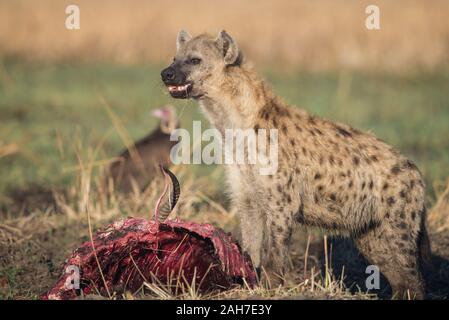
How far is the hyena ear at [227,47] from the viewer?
19.5 feet

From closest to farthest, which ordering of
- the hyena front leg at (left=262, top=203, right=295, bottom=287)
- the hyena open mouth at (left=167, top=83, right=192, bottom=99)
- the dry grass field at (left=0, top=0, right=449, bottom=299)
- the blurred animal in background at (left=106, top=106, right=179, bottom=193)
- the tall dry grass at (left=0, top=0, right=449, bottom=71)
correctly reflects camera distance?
the hyena front leg at (left=262, top=203, right=295, bottom=287)
the hyena open mouth at (left=167, top=83, right=192, bottom=99)
the dry grass field at (left=0, top=0, right=449, bottom=299)
the blurred animal in background at (left=106, top=106, right=179, bottom=193)
the tall dry grass at (left=0, top=0, right=449, bottom=71)

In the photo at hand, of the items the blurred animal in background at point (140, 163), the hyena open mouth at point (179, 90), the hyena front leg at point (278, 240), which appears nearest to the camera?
the hyena front leg at point (278, 240)

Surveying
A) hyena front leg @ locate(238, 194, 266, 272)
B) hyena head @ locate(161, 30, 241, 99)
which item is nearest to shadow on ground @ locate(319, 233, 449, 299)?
hyena front leg @ locate(238, 194, 266, 272)

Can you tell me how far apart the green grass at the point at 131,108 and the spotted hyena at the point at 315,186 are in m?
2.90

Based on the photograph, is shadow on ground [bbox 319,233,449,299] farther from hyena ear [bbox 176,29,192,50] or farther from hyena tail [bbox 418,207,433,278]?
hyena ear [bbox 176,29,192,50]

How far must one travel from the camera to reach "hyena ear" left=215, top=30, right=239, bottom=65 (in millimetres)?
5957

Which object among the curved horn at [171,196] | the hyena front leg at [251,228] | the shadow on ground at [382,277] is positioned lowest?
the shadow on ground at [382,277]

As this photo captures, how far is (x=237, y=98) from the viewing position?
5.86 meters

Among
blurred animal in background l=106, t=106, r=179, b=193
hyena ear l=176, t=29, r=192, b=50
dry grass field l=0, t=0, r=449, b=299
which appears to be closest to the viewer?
hyena ear l=176, t=29, r=192, b=50

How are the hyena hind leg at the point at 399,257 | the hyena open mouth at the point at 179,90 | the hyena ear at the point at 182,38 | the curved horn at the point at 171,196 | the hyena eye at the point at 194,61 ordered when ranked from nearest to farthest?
the curved horn at the point at 171,196
the hyena hind leg at the point at 399,257
the hyena open mouth at the point at 179,90
the hyena eye at the point at 194,61
the hyena ear at the point at 182,38

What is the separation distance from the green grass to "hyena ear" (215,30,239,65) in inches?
132

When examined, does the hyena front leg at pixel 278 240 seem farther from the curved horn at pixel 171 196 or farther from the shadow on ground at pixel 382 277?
the shadow on ground at pixel 382 277

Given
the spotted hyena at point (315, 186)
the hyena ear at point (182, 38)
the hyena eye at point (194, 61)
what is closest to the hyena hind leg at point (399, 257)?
the spotted hyena at point (315, 186)

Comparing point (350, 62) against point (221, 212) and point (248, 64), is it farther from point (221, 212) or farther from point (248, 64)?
point (248, 64)
